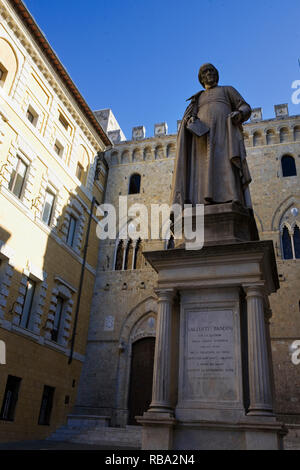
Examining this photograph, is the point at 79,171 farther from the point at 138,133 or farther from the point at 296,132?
the point at 296,132

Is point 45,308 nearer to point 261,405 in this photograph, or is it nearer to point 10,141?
point 10,141

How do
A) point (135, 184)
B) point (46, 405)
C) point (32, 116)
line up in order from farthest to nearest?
point (135, 184) → point (32, 116) → point (46, 405)

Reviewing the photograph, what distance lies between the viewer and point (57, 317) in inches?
616

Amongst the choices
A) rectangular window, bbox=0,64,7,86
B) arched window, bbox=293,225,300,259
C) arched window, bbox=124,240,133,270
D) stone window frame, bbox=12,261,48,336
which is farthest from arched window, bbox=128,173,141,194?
rectangular window, bbox=0,64,7,86

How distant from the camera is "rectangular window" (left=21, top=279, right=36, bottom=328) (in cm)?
1353

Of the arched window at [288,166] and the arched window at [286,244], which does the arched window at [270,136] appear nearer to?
the arched window at [288,166]

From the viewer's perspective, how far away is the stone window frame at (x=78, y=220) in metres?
16.5

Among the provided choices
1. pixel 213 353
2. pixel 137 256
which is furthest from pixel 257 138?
pixel 213 353

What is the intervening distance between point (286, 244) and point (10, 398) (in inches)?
451

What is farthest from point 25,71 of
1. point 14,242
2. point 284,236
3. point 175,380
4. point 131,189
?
point 175,380

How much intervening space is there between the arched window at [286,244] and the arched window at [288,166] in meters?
2.74

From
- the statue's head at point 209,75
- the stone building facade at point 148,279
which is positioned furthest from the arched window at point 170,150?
the statue's head at point 209,75

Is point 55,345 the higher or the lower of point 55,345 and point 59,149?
the lower

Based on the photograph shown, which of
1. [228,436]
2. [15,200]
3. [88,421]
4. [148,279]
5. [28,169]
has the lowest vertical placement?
[228,436]
